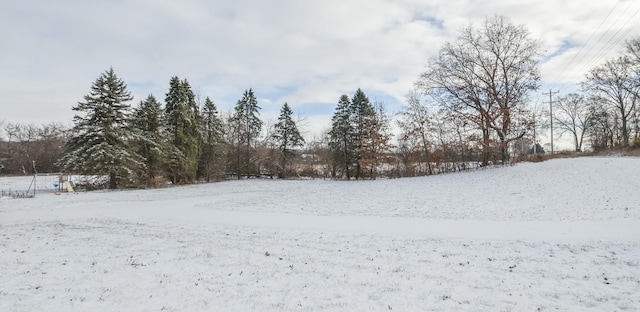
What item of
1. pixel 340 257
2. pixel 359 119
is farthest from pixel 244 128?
pixel 340 257

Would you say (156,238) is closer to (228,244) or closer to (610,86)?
(228,244)

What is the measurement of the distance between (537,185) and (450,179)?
5.43 metres

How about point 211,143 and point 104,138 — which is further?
point 211,143

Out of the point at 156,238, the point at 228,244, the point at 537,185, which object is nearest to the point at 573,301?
the point at 228,244

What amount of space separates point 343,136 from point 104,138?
70.1ft

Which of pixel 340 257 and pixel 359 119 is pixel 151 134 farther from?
pixel 340 257

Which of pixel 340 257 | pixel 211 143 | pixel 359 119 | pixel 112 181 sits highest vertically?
pixel 359 119

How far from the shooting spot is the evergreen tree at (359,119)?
32.1 metres

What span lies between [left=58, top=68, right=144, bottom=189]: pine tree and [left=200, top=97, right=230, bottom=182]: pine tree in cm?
957

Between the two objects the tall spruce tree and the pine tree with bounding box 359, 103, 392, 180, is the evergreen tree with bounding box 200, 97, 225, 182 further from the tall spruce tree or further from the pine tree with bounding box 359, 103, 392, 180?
the pine tree with bounding box 359, 103, 392, 180

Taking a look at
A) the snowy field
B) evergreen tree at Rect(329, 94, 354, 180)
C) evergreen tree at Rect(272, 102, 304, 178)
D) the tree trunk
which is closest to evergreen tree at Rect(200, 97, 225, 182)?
evergreen tree at Rect(272, 102, 304, 178)

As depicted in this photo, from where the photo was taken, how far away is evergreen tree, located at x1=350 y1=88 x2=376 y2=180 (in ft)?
105

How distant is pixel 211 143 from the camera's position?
3584 centimetres

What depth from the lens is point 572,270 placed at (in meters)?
5.75
